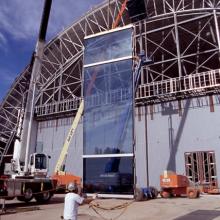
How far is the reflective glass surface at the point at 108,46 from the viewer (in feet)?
62.6

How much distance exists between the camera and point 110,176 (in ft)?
57.7

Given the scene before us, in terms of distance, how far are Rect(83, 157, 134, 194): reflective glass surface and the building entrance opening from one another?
1167cm

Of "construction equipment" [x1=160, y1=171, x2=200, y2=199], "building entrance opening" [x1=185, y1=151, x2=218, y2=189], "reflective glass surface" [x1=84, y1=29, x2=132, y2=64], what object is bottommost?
"construction equipment" [x1=160, y1=171, x2=200, y2=199]

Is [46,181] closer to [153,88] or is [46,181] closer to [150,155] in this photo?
[150,155]

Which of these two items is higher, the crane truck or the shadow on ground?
the crane truck

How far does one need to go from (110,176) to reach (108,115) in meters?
3.73

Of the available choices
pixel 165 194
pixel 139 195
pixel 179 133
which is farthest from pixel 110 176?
pixel 179 133

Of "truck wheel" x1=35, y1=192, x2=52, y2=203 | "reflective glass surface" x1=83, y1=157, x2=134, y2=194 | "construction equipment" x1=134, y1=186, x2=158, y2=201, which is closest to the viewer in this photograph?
"reflective glass surface" x1=83, y1=157, x2=134, y2=194

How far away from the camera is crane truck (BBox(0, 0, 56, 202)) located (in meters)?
20.5

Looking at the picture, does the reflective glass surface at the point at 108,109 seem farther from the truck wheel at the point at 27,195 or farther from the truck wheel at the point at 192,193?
the truck wheel at the point at 192,193

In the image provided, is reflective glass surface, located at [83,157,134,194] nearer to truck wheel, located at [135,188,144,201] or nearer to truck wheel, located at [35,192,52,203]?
truck wheel, located at [135,188,144,201]

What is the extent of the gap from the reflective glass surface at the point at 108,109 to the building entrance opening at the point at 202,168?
461 inches

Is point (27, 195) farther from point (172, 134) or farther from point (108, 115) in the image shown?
point (172, 134)

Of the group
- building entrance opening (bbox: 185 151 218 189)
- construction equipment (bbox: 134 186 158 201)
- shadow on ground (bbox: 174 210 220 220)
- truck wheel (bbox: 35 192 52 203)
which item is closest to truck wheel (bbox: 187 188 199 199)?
construction equipment (bbox: 134 186 158 201)
